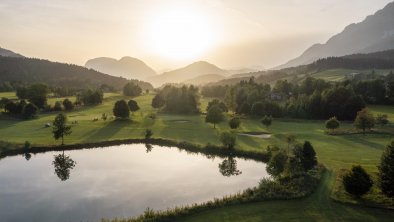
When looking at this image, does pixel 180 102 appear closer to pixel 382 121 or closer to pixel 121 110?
pixel 121 110

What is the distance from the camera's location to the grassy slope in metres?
37.2

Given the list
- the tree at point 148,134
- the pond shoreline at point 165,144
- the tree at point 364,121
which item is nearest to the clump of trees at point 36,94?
the pond shoreline at point 165,144

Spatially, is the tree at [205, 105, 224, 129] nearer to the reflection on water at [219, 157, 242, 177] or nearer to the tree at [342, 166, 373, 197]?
the reflection on water at [219, 157, 242, 177]

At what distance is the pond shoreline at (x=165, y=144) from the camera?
218 ft

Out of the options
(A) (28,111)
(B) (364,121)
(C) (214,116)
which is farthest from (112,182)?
(A) (28,111)

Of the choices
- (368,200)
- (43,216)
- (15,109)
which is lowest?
(43,216)

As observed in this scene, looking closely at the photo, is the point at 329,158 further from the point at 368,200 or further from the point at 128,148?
the point at 128,148

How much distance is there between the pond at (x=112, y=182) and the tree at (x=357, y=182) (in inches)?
591

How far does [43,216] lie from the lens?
4109 cm

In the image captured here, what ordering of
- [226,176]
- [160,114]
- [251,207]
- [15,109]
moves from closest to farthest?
[251,207] → [226,176] → [15,109] → [160,114]

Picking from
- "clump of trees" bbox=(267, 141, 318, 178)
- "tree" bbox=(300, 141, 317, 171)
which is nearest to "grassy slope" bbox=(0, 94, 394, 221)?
"tree" bbox=(300, 141, 317, 171)

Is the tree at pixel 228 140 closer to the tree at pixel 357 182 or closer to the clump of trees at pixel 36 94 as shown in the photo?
the tree at pixel 357 182

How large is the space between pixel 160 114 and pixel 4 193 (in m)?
73.3

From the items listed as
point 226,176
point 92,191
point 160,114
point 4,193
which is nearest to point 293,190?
point 226,176
